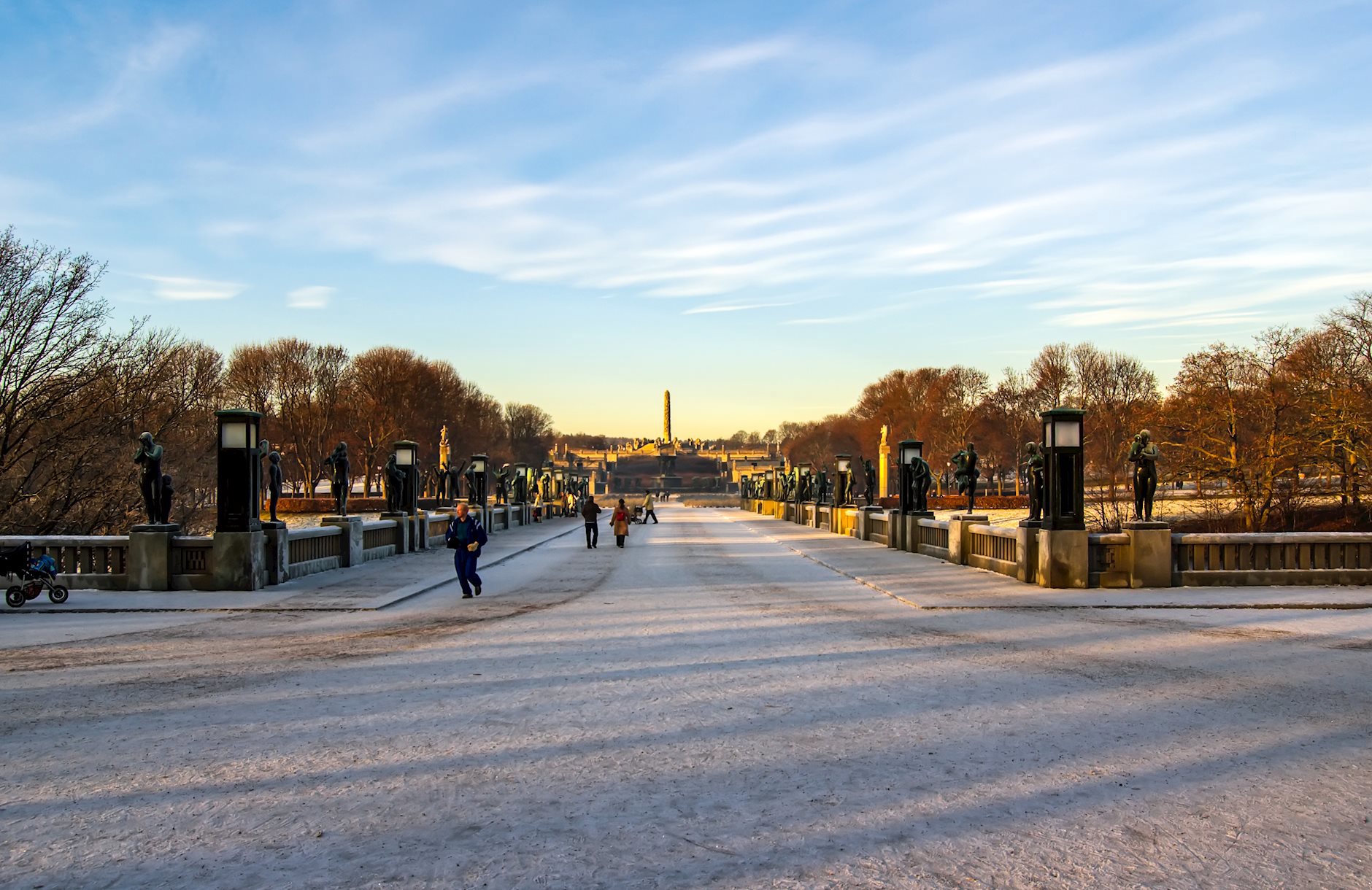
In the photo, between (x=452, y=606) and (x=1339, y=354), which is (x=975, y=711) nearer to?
(x=452, y=606)

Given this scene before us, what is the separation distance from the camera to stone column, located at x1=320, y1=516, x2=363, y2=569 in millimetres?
23547

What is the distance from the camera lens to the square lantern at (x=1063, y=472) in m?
18.3

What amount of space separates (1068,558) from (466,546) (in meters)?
10.2

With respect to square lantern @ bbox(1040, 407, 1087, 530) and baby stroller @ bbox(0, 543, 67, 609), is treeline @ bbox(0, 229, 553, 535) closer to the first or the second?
baby stroller @ bbox(0, 543, 67, 609)

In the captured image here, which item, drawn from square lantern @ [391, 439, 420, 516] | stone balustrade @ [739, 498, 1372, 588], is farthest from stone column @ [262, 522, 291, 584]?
stone balustrade @ [739, 498, 1372, 588]

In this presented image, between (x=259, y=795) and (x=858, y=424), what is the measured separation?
5266 inches

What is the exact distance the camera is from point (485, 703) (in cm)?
823

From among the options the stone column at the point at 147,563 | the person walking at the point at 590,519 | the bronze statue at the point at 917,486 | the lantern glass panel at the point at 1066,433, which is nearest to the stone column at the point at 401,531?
the person walking at the point at 590,519

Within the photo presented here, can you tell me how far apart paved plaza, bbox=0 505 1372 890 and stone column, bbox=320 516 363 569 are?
9497 millimetres

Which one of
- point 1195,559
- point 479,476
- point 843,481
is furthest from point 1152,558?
point 479,476

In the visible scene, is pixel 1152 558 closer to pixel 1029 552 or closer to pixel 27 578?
pixel 1029 552

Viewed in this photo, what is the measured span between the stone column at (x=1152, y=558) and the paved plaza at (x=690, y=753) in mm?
3980

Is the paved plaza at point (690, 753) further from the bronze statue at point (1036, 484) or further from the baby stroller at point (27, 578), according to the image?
the bronze statue at point (1036, 484)

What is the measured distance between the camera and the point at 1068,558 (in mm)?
18266
